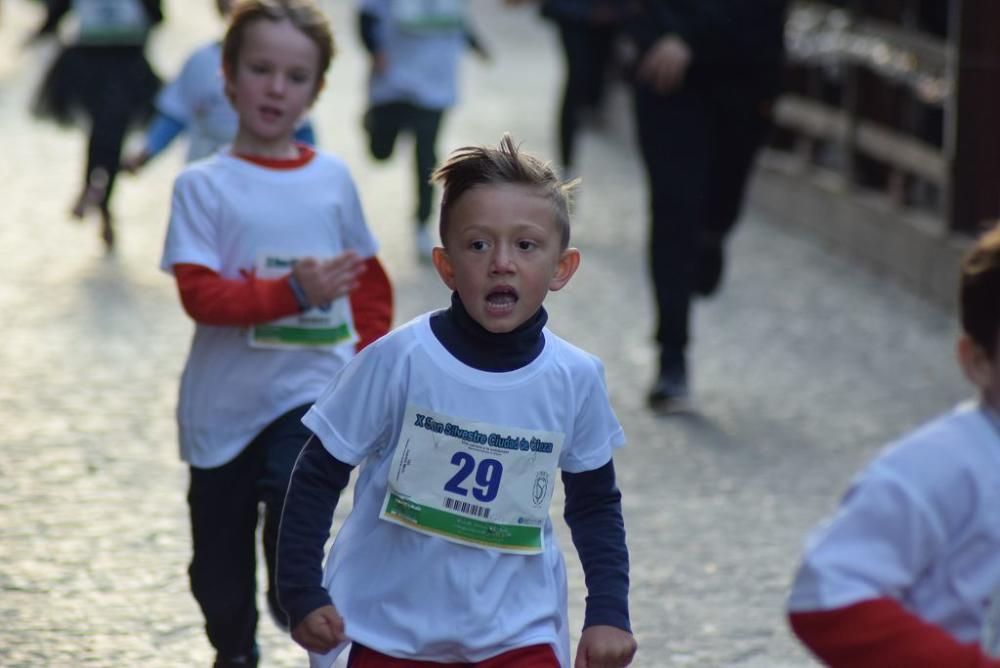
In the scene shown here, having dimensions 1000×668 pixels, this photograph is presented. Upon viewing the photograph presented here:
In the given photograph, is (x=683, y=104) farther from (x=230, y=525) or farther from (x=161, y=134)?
(x=230, y=525)

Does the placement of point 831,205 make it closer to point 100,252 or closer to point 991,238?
point 100,252

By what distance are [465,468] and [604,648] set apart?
35cm

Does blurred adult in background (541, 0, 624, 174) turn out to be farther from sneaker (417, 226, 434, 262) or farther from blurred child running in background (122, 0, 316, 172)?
blurred child running in background (122, 0, 316, 172)

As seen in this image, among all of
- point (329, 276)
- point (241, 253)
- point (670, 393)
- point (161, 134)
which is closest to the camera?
point (329, 276)

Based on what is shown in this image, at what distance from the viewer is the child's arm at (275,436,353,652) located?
312cm

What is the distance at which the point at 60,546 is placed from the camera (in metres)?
5.55

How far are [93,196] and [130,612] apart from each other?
4.38 meters

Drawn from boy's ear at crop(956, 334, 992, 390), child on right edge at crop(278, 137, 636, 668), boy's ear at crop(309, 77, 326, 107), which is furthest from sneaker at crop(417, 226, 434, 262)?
boy's ear at crop(956, 334, 992, 390)

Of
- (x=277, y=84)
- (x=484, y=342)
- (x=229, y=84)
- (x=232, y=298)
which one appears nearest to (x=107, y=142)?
(x=229, y=84)

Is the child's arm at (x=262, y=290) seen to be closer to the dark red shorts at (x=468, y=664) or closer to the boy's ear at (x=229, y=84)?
the boy's ear at (x=229, y=84)

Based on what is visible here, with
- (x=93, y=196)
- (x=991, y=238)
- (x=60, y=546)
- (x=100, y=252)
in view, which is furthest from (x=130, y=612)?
(x=100, y=252)

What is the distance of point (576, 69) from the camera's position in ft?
38.7

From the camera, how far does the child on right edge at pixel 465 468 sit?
10.4 feet

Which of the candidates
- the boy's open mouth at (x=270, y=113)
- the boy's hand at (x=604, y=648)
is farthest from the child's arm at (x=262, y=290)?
the boy's hand at (x=604, y=648)
